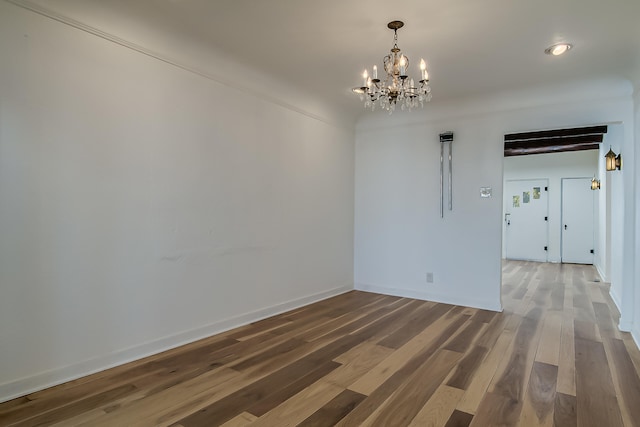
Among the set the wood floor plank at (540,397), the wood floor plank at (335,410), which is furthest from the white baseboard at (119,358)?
the wood floor plank at (540,397)

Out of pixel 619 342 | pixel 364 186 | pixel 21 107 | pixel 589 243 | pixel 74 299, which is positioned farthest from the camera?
pixel 589 243

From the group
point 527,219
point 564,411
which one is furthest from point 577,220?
point 564,411

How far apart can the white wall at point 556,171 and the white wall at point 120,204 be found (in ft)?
24.9

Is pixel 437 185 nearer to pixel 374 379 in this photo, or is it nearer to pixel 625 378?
pixel 625 378

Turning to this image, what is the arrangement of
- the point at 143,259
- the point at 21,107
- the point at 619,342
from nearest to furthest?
the point at 21,107
the point at 143,259
the point at 619,342

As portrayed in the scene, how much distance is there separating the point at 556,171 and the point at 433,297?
6190 mm

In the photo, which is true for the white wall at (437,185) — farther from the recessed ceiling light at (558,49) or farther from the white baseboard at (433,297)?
the recessed ceiling light at (558,49)

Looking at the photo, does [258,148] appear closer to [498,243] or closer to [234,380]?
[234,380]

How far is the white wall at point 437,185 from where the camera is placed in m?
4.16

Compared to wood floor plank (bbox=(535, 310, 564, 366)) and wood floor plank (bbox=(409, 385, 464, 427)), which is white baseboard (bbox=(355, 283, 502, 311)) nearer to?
wood floor plank (bbox=(535, 310, 564, 366))

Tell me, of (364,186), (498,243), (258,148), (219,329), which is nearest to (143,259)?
(219,329)

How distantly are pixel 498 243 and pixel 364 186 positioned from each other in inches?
80.2

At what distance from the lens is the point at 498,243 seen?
14.7 ft

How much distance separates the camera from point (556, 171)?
8.80 meters
